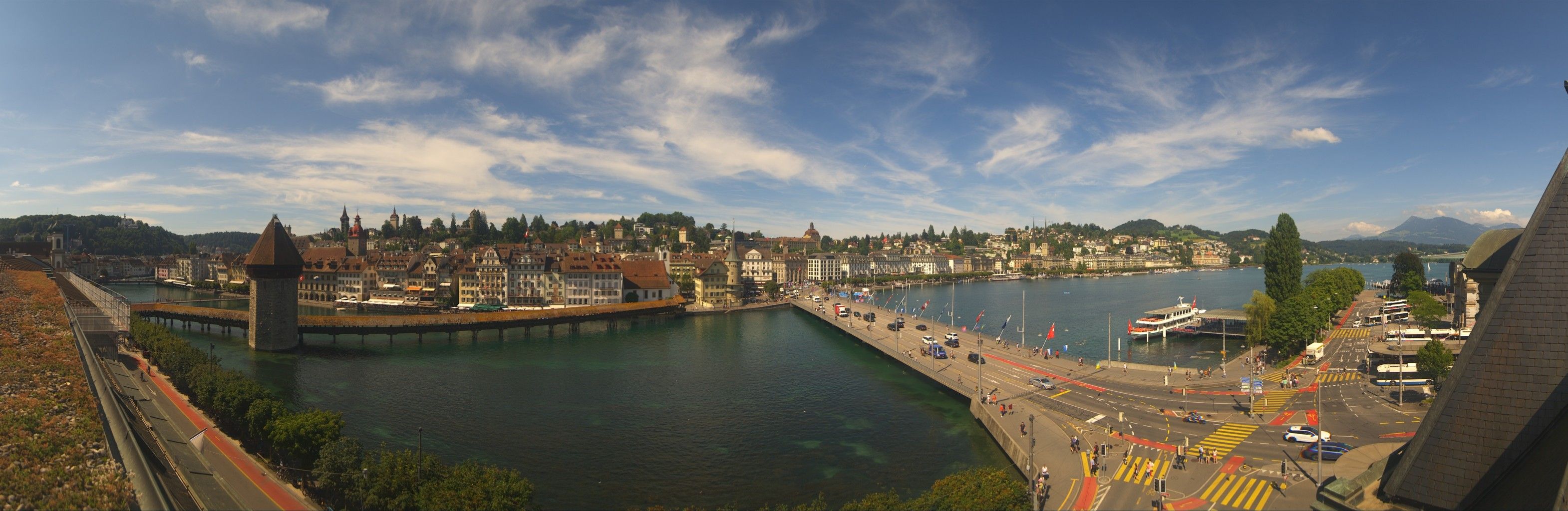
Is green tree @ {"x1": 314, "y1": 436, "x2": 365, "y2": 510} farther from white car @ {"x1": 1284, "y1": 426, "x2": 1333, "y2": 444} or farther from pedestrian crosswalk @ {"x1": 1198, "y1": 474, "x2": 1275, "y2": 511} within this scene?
white car @ {"x1": 1284, "y1": 426, "x2": 1333, "y2": 444}

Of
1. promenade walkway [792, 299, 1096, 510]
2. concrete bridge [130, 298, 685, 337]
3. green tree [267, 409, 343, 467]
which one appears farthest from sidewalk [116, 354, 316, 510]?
concrete bridge [130, 298, 685, 337]

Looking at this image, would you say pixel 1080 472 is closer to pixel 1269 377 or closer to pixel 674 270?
pixel 1269 377

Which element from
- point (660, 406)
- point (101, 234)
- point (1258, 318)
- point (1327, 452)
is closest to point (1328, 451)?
point (1327, 452)

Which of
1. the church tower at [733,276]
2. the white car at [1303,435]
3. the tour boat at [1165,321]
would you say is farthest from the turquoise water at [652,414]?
the church tower at [733,276]

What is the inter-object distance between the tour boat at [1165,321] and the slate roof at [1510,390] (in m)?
45.7

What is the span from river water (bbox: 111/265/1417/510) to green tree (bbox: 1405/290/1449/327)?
1479cm

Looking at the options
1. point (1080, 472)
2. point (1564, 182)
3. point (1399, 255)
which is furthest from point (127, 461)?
point (1399, 255)

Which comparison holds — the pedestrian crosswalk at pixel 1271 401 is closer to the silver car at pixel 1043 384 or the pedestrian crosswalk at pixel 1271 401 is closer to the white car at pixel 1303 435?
the white car at pixel 1303 435

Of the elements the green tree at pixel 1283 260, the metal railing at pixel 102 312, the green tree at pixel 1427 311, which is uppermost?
the green tree at pixel 1283 260

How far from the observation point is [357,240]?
114 metres

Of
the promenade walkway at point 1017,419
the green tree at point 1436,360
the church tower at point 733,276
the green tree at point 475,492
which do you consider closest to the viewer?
the green tree at point 475,492

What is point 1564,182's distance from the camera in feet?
33.3

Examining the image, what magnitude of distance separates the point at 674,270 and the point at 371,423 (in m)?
71.0

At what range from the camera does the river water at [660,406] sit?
71.8 ft
